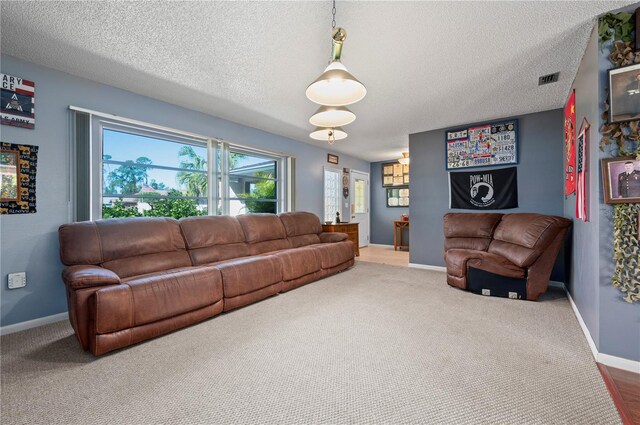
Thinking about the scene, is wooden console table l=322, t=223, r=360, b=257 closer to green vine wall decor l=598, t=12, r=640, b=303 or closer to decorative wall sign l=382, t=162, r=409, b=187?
decorative wall sign l=382, t=162, r=409, b=187

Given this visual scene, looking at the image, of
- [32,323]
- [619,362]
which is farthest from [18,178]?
[619,362]

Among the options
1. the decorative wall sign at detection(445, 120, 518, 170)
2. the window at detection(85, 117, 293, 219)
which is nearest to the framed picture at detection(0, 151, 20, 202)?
the window at detection(85, 117, 293, 219)

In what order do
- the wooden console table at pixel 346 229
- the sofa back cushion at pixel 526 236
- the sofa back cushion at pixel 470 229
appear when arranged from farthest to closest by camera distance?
the wooden console table at pixel 346 229 → the sofa back cushion at pixel 470 229 → the sofa back cushion at pixel 526 236

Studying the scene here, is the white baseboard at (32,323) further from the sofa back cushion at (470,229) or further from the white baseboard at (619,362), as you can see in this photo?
the sofa back cushion at (470,229)

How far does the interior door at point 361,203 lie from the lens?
288 inches

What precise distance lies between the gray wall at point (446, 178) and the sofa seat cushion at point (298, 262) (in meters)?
2.21

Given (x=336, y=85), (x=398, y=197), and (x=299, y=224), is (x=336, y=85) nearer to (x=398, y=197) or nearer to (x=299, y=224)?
(x=299, y=224)

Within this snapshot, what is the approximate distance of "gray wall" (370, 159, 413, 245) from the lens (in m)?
7.68

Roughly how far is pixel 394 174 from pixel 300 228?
3909 millimetres

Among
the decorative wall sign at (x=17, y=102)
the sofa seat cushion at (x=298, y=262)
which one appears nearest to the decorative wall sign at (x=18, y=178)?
the decorative wall sign at (x=17, y=102)

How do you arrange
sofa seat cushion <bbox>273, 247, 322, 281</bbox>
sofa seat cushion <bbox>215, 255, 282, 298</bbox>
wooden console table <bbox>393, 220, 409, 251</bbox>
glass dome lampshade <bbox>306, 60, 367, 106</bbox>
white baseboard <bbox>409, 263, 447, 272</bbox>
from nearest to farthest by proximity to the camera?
glass dome lampshade <bbox>306, 60, 367, 106</bbox>
sofa seat cushion <bbox>215, 255, 282, 298</bbox>
sofa seat cushion <bbox>273, 247, 322, 281</bbox>
white baseboard <bbox>409, 263, 447, 272</bbox>
wooden console table <bbox>393, 220, 409, 251</bbox>

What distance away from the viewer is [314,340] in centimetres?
223

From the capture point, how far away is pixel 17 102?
2512mm

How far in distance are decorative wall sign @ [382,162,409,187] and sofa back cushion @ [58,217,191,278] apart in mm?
5771
